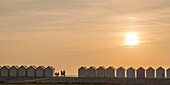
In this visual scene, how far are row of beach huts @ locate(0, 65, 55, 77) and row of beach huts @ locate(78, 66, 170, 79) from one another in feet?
31.9

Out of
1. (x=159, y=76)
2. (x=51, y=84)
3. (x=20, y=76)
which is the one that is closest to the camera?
(x=51, y=84)

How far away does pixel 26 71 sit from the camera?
144875mm

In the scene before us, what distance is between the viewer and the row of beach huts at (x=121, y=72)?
432 feet

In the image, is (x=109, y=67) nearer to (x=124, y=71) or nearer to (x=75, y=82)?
(x=124, y=71)

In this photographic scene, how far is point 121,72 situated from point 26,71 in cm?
2765

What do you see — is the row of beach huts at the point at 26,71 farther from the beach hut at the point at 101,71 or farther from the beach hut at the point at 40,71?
the beach hut at the point at 101,71

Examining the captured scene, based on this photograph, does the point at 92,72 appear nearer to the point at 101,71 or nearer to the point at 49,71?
the point at 101,71

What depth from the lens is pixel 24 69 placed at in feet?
475

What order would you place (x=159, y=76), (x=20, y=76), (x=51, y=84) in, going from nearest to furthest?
1. (x=51, y=84)
2. (x=159, y=76)
3. (x=20, y=76)

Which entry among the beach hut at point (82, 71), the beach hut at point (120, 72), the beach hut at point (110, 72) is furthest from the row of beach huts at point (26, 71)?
the beach hut at point (120, 72)

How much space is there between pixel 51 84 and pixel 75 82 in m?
8.83

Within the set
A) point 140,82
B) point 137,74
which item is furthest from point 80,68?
point 140,82

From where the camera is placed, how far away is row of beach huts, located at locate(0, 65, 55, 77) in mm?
142875

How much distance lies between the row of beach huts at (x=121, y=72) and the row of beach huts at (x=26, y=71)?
31.9ft
